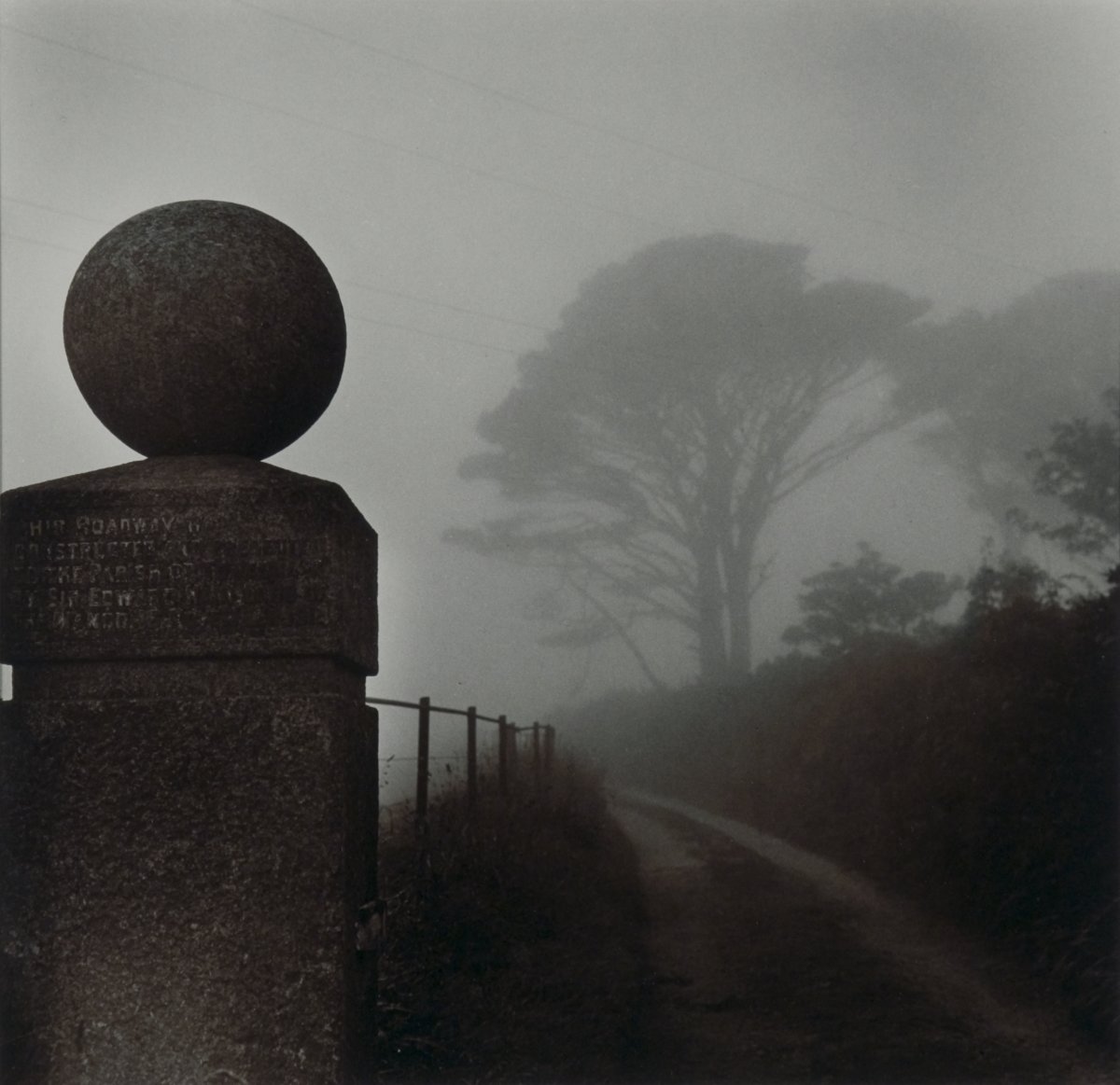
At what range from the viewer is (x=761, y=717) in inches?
778

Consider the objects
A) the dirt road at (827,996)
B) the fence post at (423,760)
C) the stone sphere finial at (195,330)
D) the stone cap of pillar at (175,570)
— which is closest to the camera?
the stone cap of pillar at (175,570)

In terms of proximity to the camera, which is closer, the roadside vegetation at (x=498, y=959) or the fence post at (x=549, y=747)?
the roadside vegetation at (x=498, y=959)

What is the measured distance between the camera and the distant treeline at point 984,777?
8227mm

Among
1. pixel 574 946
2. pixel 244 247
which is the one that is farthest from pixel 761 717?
pixel 244 247

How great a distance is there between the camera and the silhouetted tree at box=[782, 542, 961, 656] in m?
20.2

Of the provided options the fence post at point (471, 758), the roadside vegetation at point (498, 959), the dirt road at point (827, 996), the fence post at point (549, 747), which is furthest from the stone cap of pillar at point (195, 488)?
the fence post at point (549, 747)

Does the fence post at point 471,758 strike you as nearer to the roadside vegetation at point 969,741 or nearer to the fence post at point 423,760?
the fence post at point 423,760

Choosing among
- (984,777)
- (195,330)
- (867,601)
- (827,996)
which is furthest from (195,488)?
(867,601)

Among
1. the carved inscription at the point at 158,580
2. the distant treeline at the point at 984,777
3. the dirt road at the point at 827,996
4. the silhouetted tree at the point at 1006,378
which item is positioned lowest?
the dirt road at the point at 827,996

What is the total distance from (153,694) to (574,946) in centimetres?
497

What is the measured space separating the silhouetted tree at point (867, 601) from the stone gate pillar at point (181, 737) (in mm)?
16776

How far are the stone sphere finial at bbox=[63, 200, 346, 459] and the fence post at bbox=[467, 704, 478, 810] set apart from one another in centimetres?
558

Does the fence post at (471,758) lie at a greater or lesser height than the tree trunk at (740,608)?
lesser

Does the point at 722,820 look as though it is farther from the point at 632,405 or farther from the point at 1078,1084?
the point at 1078,1084
